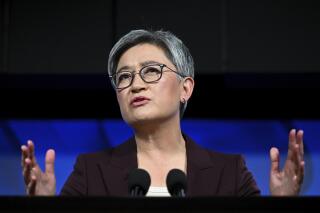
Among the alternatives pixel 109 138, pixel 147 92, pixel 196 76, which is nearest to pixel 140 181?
pixel 147 92

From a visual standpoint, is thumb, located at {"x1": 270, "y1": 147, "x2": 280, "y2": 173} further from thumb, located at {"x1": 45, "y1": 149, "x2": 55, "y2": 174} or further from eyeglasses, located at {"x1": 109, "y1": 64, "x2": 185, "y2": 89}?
thumb, located at {"x1": 45, "y1": 149, "x2": 55, "y2": 174}

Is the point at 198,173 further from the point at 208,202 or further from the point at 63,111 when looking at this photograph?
the point at 63,111

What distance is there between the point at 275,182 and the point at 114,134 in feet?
5.62

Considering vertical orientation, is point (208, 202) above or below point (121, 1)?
below

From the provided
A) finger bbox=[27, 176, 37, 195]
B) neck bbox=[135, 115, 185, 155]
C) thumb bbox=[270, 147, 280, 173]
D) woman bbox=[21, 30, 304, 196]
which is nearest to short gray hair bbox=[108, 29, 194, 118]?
woman bbox=[21, 30, 304, 196]

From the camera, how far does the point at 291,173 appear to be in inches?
66.1

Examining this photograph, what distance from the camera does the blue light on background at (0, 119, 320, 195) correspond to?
3.26 meters

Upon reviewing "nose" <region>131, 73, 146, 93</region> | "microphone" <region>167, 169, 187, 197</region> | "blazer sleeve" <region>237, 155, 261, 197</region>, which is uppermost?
"nose" <region>131, 73, 146, 93</region>

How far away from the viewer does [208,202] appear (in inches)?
46.2

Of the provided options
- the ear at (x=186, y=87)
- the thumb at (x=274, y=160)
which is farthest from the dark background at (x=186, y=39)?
the thumb at (x=274, y=160)

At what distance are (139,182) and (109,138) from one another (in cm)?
188

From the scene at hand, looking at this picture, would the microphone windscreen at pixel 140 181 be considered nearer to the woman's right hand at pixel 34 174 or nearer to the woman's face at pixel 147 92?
the woman's right hand at pixel 34 174

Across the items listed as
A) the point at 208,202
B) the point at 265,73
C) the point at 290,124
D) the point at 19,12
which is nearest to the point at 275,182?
the point at 208,202

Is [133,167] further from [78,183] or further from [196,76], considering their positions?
[196,76]
